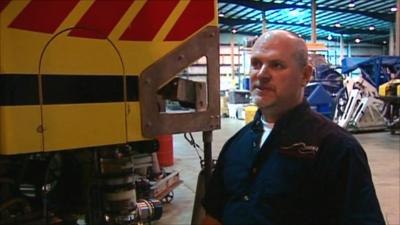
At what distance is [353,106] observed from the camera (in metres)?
11.0

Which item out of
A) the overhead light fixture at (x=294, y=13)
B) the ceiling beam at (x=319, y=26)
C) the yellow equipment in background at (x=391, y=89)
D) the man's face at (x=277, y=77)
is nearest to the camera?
the man's face at (x=277, y=77)

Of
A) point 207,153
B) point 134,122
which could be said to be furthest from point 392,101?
point 134,122

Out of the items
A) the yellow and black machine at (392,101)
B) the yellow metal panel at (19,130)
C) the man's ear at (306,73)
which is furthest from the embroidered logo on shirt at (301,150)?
the yellow and black machine at (392,101)

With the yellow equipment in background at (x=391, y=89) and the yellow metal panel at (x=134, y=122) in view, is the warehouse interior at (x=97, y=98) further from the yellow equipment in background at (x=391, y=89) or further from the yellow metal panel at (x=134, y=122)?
the yellow equipment in background at (x=391, y=89)

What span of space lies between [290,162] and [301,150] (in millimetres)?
51

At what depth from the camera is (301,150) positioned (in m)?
1.28

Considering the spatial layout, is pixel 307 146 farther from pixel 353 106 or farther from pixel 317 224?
pixel 353 106

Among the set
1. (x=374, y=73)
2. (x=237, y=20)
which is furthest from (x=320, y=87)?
(x=237, y=20)

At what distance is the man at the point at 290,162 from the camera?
4.10ft

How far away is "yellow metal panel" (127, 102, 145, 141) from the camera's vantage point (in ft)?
4.59

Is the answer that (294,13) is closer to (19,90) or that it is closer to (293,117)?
(293,117)

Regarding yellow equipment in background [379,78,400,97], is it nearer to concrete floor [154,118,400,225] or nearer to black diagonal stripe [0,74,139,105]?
concrete floor [154,118,400,225]

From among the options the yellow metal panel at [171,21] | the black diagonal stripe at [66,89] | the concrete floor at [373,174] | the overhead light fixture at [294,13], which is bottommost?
the concrete floor at [373,174]

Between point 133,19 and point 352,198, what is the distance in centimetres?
92
